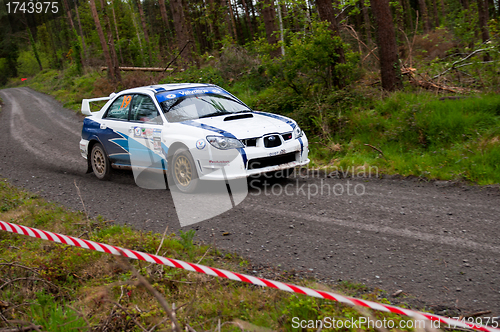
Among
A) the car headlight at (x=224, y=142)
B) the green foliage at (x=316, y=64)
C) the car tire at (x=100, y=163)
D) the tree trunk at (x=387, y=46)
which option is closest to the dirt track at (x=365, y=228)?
the car tire at (x=100, y=163)

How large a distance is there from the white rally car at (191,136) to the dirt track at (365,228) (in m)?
0.52

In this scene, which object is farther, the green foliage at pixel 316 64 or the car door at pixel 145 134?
the green foliage at pixel 316 64

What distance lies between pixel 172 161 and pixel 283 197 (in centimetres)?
203

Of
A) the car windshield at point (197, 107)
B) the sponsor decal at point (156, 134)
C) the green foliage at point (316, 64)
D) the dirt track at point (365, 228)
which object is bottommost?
the dirt track at point (365, 228)

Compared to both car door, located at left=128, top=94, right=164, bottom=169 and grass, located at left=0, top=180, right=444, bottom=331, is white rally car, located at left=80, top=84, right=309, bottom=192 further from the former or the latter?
grass, located at left=0, top=180, right=444, bottom=331

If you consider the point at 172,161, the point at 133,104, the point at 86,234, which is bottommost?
the point at 86,234

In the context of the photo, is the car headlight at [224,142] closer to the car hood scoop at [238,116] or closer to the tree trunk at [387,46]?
the car hood scoop at [238,116]

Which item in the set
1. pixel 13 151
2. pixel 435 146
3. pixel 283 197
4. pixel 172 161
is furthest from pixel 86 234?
pixel 13 151

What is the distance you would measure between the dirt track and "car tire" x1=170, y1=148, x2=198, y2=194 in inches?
16.1

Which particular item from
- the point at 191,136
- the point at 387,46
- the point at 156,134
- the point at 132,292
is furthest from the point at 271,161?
the point at 387,46

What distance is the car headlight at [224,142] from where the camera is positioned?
6.12 metres

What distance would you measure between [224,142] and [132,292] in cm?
299

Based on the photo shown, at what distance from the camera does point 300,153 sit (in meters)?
6.71

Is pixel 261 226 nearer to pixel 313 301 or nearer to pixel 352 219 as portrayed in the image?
pixel 352 219
